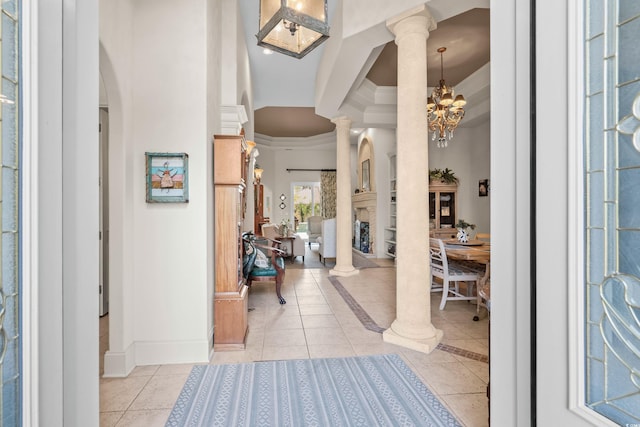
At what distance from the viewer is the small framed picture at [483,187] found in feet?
20.9

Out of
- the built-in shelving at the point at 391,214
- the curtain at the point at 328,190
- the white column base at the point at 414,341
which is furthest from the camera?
the curtain at the point at 328,190

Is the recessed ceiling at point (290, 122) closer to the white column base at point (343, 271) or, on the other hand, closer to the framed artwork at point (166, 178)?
the white column base at point (343, 271)

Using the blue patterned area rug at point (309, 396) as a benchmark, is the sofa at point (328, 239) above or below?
above

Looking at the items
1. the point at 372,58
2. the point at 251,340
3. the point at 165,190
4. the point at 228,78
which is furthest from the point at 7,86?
the point at 372,58

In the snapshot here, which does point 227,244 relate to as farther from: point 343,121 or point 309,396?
point 343,121

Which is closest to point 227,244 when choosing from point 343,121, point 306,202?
point 343,121

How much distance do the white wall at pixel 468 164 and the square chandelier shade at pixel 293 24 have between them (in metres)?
5.70

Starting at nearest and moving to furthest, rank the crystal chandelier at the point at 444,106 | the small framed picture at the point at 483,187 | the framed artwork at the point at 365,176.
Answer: the crystal chandelier at the point at 444,106
the small framed picture at the point at 483,187
the framed artwork at the point at 365,176

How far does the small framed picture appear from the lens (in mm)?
6383

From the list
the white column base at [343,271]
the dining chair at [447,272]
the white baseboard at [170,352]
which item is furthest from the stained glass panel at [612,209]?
the white column base at [343,271]

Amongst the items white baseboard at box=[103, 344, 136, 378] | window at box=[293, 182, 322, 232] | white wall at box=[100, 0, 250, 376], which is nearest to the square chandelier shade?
white wall at box=[100, 0, 250, 376]

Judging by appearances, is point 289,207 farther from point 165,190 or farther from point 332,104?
point 165,190

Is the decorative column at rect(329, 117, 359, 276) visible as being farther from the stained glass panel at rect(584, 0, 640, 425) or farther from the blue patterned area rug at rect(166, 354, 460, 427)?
the stained glass panel at rect(584, 0, 640, 425)

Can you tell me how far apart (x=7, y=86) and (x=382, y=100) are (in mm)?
5813
